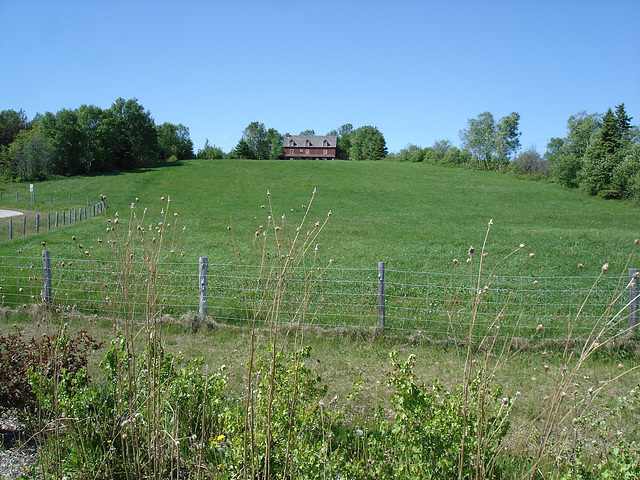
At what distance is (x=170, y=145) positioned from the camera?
81.1 m

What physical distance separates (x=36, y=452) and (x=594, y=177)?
151 feet

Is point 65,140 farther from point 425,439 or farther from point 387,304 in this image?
point 425,439

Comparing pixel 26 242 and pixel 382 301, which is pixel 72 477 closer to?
pixel 382 301

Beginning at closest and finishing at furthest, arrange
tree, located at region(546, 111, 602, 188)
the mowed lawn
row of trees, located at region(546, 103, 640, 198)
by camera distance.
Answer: the mowed lawn, row of trees, located at region(546, 103, 640, 198), tree, located at region(546, 111, 602, 188)

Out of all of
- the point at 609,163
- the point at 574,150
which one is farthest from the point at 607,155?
the point at 574,150

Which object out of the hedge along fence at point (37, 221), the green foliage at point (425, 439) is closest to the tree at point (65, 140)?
the hedge along fence at point (37, 221)

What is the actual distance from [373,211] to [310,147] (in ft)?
207

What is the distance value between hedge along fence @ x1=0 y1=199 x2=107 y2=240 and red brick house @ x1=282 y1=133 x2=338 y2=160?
6531 cm

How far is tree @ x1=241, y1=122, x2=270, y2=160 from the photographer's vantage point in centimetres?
8721

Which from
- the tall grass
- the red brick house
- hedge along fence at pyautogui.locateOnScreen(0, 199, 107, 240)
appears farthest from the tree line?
the tall grass

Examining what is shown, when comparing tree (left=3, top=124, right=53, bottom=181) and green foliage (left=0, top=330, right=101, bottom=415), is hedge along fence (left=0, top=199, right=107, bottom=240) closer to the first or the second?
green foliage (left=0, top=330, right=101, bottom=415)

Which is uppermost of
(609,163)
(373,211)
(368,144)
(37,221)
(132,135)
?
(368,144)

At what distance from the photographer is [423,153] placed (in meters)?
76.3

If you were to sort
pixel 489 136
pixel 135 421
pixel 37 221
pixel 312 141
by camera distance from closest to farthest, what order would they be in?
pixel 135 421, pixel 37 221, pixel 489 136, pixel 312 141
